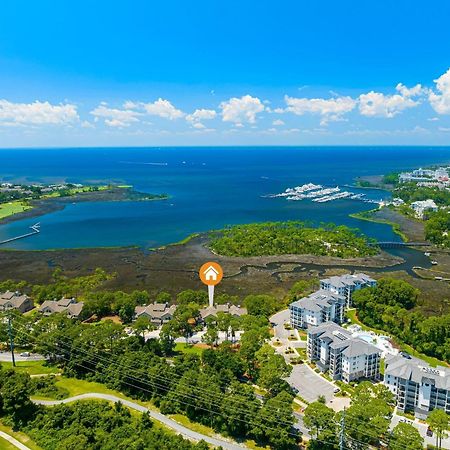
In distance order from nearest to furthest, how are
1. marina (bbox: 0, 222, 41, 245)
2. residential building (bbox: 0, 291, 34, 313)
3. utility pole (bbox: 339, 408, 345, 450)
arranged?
utility pole (bbox: 339, 408, 345, 450) < residential building (bbox: 0, 291, 34, 313) < marina (bbox: 0, 222, 41, 245)

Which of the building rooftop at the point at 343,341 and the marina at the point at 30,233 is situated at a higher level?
the building rooftop at the point at 343,341

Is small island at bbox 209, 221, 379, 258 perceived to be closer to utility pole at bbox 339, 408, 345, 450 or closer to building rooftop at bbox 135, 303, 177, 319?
building rooftop at bbox 135, 303, 177, 319

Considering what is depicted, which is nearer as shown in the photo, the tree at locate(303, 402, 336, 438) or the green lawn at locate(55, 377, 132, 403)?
the tree at locate(303, 402, 336, 438)

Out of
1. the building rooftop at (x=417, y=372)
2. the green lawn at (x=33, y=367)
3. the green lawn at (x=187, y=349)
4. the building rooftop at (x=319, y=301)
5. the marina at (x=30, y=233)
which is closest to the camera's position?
the building rooftop at (x=417, y=372)

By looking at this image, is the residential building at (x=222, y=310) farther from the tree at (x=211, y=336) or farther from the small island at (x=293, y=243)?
the small island at (x=293, y=243)

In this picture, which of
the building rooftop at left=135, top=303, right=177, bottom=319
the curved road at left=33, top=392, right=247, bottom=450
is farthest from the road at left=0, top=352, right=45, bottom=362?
the building rooftop at left=135, top=303, right=177, bottom=319

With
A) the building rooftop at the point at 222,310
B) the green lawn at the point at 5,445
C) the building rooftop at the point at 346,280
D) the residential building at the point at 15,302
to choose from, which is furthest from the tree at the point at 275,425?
the residential building at the point at 15,302

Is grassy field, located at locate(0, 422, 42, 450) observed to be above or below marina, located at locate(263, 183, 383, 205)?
below

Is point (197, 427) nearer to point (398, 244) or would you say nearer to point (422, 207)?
point (398, 244)
